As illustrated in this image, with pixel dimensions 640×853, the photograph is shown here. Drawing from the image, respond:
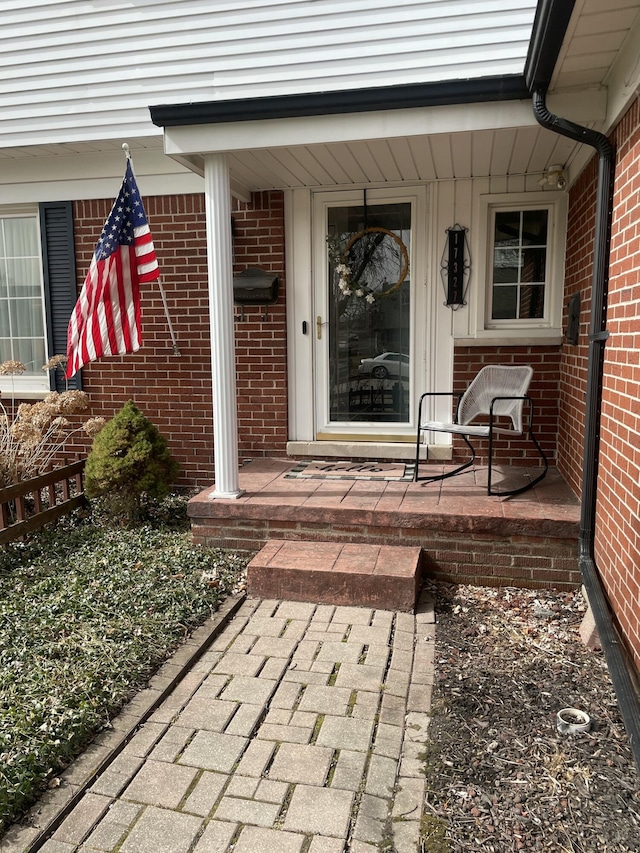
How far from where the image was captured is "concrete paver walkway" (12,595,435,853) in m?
1.97

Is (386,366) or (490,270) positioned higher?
(490,270)

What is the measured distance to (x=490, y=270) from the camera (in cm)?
501

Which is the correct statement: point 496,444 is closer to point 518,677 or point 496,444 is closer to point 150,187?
point 518,677

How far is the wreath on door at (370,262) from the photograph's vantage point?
5.19 m

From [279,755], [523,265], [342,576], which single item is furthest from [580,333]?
[279,755]

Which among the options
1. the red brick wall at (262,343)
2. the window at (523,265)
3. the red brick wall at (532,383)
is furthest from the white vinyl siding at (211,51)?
the red brick wall at (532,383)

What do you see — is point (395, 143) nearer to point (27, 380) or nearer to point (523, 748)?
point (523, 748)

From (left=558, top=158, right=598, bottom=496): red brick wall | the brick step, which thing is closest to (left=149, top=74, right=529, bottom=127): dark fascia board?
(left=558, top=158, right=598, bottom=496): red brick wall

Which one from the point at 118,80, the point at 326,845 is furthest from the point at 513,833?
the point at 118,80

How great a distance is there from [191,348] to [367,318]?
1.58m

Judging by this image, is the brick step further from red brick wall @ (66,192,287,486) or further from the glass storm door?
red brick wall @ (66,192,287,486)

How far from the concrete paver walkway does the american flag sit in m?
2.41

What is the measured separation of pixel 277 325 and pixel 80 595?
2.74 m

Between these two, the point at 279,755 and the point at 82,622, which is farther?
the point at 82,622
